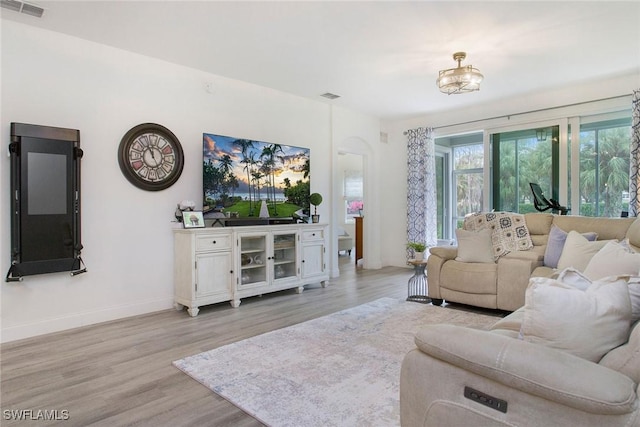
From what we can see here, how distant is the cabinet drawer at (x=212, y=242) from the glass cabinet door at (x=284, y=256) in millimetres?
688

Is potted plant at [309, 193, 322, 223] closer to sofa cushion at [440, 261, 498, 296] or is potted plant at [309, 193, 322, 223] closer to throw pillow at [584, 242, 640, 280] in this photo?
sofa cushion at [440, 261, 498, 296]

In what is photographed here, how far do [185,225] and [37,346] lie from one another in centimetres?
160

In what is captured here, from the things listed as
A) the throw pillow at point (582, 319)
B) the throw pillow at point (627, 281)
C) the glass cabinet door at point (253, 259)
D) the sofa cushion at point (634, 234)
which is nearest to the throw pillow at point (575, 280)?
the throw pillow at point (627, 281)

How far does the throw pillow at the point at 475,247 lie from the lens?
3.98 meters

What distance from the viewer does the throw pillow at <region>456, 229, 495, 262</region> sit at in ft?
13.1

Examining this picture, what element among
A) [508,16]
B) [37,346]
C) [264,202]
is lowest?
[37,346]

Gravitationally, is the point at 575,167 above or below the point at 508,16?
below

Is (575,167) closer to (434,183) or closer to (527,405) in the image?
(434,183)

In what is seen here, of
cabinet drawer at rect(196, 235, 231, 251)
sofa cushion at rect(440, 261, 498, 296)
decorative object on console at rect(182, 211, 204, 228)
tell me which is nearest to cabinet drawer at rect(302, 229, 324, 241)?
cabinet drawer at rect(196, 235, 231, 251)

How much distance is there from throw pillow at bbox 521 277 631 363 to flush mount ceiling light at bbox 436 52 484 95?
286 centimetres

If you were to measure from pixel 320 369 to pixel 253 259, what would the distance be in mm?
2203

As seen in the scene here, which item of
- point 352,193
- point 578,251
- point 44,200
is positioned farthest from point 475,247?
point 352,193

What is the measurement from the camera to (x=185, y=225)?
396 cm

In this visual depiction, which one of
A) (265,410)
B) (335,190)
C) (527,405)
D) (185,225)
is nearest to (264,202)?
(185,225)
